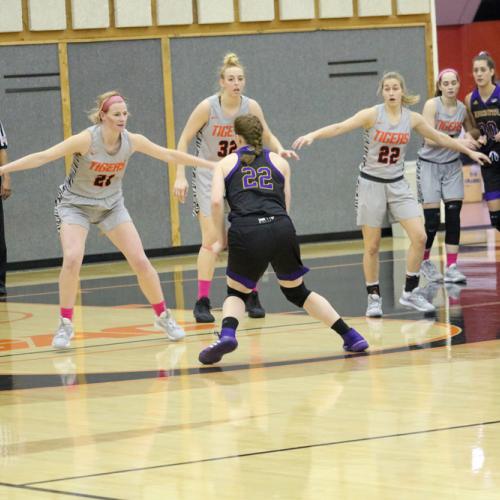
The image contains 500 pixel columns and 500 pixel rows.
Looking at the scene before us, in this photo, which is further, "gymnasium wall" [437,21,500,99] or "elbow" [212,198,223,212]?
"gymnasium wall" [437,21,500,99]

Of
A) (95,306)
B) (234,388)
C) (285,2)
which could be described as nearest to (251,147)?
(234,388)

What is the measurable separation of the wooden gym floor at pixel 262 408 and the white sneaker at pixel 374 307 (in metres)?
0.09

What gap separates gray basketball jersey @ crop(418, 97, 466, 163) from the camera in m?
11.9

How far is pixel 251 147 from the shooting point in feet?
26.3

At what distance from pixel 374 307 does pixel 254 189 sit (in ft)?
7.35

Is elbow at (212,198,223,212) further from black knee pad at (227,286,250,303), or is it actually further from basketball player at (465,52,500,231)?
basketball player at (465,52,500,231)

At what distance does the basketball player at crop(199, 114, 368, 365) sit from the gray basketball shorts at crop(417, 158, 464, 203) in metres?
4.22

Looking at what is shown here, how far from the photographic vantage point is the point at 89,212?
356 inches

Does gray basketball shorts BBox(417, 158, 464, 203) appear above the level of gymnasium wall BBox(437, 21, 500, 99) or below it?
below

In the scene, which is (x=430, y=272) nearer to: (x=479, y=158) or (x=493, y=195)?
(x=493, y=195)

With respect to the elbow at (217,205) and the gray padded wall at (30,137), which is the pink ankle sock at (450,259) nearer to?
→ the elbow at (217,205)

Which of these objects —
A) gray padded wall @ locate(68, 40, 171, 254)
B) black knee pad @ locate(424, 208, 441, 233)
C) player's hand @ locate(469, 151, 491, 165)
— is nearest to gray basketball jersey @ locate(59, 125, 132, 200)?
player's hand @ locate(469, 151, 491, 165)

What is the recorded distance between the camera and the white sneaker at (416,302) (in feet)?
33.0

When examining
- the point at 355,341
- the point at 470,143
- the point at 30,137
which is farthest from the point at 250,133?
the point at 30,137
